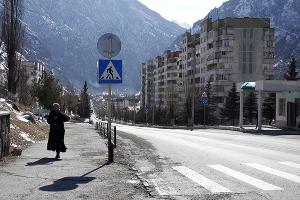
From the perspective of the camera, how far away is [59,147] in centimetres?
1519

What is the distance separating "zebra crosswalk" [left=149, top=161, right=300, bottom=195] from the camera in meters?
9.91

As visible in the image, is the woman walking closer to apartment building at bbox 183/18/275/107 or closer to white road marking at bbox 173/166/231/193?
white road marking at bbox 173/166/231/193

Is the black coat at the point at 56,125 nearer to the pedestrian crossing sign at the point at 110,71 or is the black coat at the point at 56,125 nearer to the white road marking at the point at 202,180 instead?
the pedestrian crossing sign at the point at 110,71

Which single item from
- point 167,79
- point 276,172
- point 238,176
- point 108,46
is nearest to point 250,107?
point 167,79

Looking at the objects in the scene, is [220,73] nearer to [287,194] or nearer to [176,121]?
[176,121]

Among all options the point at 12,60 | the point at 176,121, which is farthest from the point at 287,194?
the point at 176,121

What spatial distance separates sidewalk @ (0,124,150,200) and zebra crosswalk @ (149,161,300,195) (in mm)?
874

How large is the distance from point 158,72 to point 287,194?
16203 cm

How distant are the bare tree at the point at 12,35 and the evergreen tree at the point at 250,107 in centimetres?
5247

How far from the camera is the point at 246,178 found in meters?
11.2

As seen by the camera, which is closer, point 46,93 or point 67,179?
point 67,179

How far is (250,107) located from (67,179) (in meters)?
80.9

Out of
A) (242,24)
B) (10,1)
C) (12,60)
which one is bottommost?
(12,60)

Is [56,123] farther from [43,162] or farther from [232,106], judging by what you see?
[232,106]
